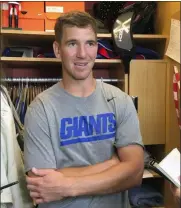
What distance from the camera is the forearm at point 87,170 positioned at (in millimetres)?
1111

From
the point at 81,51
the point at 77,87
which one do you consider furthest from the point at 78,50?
the point at 77,87

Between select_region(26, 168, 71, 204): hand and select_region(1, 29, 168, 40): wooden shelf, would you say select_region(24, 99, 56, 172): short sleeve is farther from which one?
select_region(1, 29, 168, 40): wooden shelf

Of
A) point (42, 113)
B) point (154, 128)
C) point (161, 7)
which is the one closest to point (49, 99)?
point (42, 113)

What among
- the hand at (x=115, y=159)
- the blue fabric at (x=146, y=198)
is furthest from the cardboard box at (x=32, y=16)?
the blue fabric at (x=146, y=198)

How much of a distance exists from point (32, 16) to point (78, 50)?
663mm

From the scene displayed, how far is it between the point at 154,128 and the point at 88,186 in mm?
775

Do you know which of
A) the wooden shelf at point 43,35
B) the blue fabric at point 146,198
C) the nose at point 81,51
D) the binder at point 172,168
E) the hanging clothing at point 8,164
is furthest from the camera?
the blue fabric at point 146,198

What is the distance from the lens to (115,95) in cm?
124

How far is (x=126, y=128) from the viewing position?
121 cm

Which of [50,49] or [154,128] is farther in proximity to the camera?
[50,49]

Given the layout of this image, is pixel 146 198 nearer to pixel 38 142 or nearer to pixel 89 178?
pixel 89 178

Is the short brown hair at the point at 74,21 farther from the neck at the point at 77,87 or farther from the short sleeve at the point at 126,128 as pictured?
the short sleeve at the point at 126,128

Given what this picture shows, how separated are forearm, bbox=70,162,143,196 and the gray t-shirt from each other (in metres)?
0.09

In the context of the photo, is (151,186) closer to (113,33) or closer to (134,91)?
(134,91)
